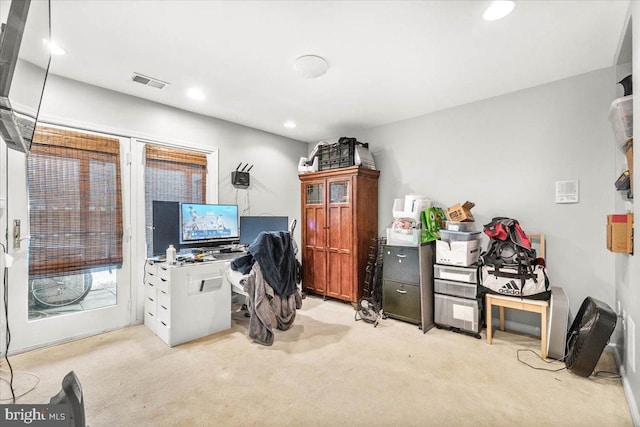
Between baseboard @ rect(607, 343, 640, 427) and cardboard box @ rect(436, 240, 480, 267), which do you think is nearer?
baseboard @ rect(607, 343, 640, 427)

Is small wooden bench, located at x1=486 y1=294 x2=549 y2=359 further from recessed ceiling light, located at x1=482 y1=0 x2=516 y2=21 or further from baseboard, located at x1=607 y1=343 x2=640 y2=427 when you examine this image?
recessed ceiling light, located at x1=482 y1=0 x2=516 y2=21

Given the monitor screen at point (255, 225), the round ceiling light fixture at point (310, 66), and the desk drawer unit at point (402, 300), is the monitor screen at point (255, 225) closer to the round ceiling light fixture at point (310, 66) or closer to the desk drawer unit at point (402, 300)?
the desk drawer unit at point (402, 300)

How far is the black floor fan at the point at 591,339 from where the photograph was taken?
2.03 m

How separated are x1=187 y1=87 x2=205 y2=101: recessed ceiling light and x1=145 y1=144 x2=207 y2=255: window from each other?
710mm

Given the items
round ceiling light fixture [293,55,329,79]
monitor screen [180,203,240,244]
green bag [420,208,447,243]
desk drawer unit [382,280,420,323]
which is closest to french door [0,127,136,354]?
monitor screen [180,203,240,244]

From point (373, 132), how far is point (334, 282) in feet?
7.79

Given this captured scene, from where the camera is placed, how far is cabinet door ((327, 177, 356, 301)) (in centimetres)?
388

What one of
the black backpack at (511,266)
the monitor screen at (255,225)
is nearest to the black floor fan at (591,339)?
the black backpack at (511,266)

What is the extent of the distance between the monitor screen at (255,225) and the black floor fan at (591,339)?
3292 mm

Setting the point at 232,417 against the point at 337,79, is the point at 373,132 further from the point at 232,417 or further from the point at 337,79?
the point at 232,417

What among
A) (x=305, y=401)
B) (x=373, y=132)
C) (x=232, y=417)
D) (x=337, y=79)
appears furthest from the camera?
(x=373, y=132)

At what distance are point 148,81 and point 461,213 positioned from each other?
11.8 feet

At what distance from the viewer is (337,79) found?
110 inches

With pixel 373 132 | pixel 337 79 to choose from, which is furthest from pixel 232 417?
pixel 373 132
